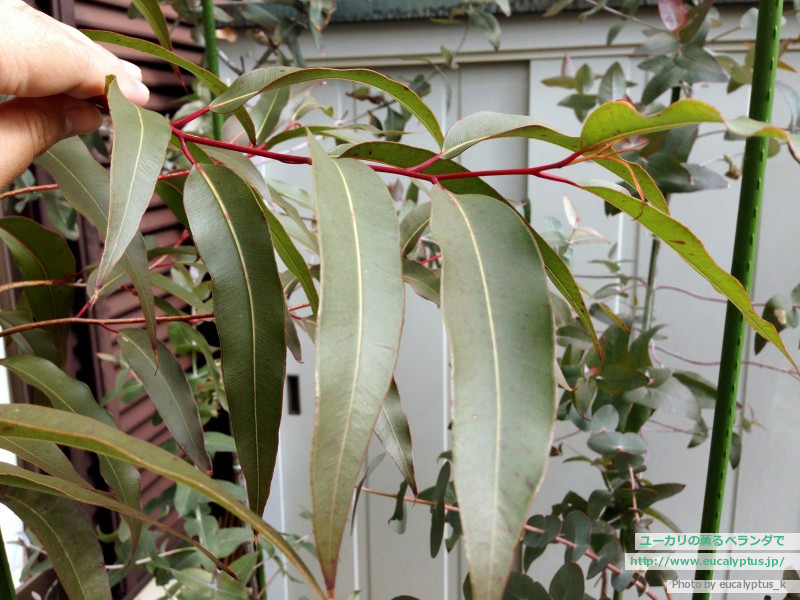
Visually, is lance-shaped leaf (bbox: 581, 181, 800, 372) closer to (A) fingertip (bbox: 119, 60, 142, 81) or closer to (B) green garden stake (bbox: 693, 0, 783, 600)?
(B) green garden stake (bbox: 693, 0, 783, 600)

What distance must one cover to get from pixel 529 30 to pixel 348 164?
39.8 inches

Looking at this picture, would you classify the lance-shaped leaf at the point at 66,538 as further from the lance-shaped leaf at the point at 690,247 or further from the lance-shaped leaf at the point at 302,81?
the lance-shaped leaf at the point at 690,247

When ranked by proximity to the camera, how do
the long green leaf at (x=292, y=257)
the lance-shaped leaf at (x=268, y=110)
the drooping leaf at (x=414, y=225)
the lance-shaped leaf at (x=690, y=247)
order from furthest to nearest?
the lance-shaped leaf at (x=268, y=110)
the drooping leaf at (x=414, y=225)
the long green leaf at (x=292, y=257)
the lance-shaped leaf at (x=690, y=247)

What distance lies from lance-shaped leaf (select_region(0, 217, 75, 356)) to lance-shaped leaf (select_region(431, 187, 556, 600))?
0.42 m

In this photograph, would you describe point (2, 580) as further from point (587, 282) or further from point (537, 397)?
point (587, 282)

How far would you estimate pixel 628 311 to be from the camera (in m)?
1.30

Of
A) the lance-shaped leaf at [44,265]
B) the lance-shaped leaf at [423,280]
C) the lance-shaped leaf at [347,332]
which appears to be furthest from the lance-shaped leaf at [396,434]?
the lance-shaped leaf at [44,265]

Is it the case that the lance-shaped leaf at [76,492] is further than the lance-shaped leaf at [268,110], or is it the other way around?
the lance-shaped leaf at [268,110]

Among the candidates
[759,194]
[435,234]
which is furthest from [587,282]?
[435,234]

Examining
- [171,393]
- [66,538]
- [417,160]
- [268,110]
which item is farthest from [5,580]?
[268,110]

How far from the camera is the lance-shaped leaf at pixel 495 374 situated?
0.21 metres

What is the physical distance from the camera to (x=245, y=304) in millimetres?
343

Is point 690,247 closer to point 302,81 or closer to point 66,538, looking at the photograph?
point 302,81

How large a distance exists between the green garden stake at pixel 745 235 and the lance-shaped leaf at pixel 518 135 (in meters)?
0.16
